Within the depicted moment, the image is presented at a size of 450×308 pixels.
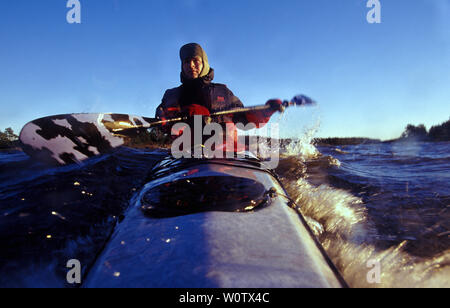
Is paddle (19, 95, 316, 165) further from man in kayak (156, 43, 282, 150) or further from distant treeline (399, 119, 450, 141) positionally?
distant treeline (399, 119, 450, 141)

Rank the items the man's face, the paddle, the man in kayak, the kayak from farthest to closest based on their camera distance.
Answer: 1. the man's face
2. the man in kayak
3. the paddle
4. the kayak

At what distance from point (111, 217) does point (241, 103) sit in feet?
10.5

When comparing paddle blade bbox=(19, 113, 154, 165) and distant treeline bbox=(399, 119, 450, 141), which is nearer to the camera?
paddle blade bbox=(19, 113, 154, 165)

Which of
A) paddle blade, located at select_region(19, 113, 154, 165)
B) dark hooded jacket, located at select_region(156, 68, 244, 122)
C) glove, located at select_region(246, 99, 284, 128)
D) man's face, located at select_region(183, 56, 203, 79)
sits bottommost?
paddle blade, located at select_region(19, 113, 154, 165)

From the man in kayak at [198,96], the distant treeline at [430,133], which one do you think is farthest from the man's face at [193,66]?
the distant treeline at [430,133]

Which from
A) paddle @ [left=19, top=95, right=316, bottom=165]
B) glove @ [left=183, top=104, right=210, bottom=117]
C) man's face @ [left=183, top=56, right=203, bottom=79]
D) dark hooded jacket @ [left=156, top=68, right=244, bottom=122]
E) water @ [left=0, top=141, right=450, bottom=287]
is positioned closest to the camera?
water @ [left=0, top=141, right=450, bottom=287]

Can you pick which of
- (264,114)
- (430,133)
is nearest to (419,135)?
(430,133)

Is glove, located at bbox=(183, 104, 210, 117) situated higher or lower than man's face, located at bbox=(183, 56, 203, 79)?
lower

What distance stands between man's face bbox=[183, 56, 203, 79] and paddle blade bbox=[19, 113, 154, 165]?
4.07ft

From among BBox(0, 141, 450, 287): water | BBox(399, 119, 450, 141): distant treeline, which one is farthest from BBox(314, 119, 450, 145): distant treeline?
BBox(0, 141, 450, 287): water

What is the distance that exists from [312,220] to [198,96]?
9.55ft

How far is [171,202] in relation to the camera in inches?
81.9

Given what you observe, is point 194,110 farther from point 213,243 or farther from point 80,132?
point 213,243

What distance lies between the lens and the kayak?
125 cm
